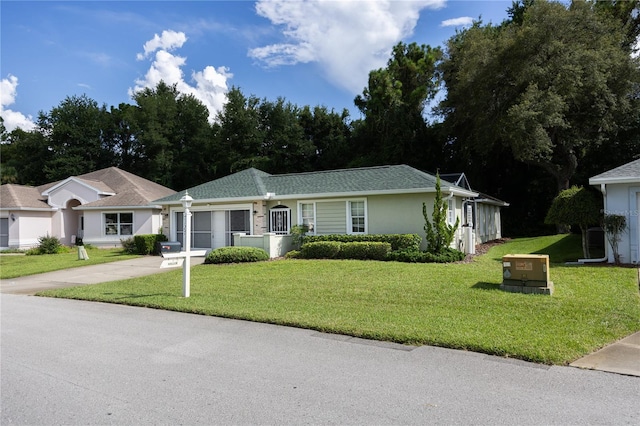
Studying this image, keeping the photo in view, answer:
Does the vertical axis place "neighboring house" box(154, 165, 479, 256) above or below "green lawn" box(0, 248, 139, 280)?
above

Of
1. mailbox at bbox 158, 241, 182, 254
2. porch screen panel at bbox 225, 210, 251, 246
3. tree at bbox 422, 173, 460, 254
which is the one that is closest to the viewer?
tree at bbox 422, 173, 460, 254

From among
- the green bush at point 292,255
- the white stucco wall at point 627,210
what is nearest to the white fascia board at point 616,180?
the white stucco wall at point 627,210

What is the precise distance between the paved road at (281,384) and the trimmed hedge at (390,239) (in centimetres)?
965

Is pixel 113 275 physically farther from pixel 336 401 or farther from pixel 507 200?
pixel 507 200

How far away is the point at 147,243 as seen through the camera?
68.4 feet

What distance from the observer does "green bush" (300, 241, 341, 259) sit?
16.1 meters

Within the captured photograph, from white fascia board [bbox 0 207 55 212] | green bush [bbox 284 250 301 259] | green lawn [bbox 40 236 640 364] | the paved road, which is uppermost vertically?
white fascia board [bbox 0 207 55 212]

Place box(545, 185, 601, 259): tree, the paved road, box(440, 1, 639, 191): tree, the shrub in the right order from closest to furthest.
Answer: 1. the paved road
2. box(545, 185, 601, 259): tree
3. box(440, 1, 639, 191): tree
4. the shrub

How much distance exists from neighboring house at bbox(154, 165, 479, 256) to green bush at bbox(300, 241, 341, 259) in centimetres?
148

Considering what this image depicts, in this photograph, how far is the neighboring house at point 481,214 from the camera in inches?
847

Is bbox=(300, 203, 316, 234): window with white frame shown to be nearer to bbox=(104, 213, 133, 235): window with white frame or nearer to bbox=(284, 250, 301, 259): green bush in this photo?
bbox=(284, 250, 301, 259): green bush

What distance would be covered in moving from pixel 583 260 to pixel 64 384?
14.2 meters

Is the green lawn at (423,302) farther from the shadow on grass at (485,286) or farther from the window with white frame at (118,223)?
the window with white frame at (118,223)

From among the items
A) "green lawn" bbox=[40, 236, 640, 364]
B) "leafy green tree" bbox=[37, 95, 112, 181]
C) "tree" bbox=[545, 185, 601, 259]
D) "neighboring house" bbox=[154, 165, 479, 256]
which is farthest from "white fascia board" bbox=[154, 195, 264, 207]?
"leafy green tree" bbox=[37, 95, 112, 181]
